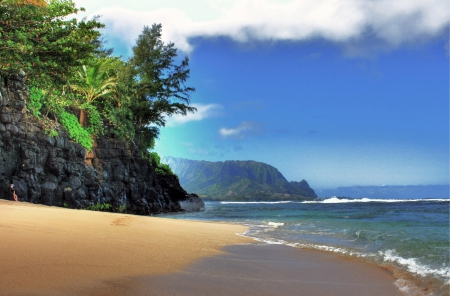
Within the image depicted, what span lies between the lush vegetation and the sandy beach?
752cm

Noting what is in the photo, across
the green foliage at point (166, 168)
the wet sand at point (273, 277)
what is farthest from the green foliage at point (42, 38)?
the green foliage at point (166, 168)

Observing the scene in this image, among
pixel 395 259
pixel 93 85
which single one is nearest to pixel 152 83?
pixel 93 85

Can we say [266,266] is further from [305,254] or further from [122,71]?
[122,71]

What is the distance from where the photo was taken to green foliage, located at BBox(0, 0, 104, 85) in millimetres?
10805

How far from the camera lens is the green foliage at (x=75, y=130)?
16109 millimetres

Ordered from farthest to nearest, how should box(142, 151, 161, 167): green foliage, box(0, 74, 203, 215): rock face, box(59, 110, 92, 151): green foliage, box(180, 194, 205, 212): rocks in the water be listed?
box(180, 194, 205, 212): rocks in the water
box(142, 151, 161, 167): green foliage
box(59, 110, 92, 151): green foliage
box(0, 74, 203, 215): rock face

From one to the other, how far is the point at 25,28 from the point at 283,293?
39.6 ft

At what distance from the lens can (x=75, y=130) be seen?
54.2 feet

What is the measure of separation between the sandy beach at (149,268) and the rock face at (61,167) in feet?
25.3

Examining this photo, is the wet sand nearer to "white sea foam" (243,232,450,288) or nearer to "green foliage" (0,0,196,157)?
"white sea foam" (243,232,450,288)

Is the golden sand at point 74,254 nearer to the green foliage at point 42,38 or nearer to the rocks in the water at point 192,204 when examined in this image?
the green foliage at point 42,38

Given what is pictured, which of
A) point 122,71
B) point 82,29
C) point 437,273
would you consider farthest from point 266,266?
point 122,71

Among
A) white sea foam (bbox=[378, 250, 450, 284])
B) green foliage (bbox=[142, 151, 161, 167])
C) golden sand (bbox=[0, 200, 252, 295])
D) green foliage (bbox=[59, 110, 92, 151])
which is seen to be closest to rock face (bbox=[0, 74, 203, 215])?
green foliage (bbox=[59, 110, 92, 151])

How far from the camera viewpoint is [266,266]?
15.1 ft
